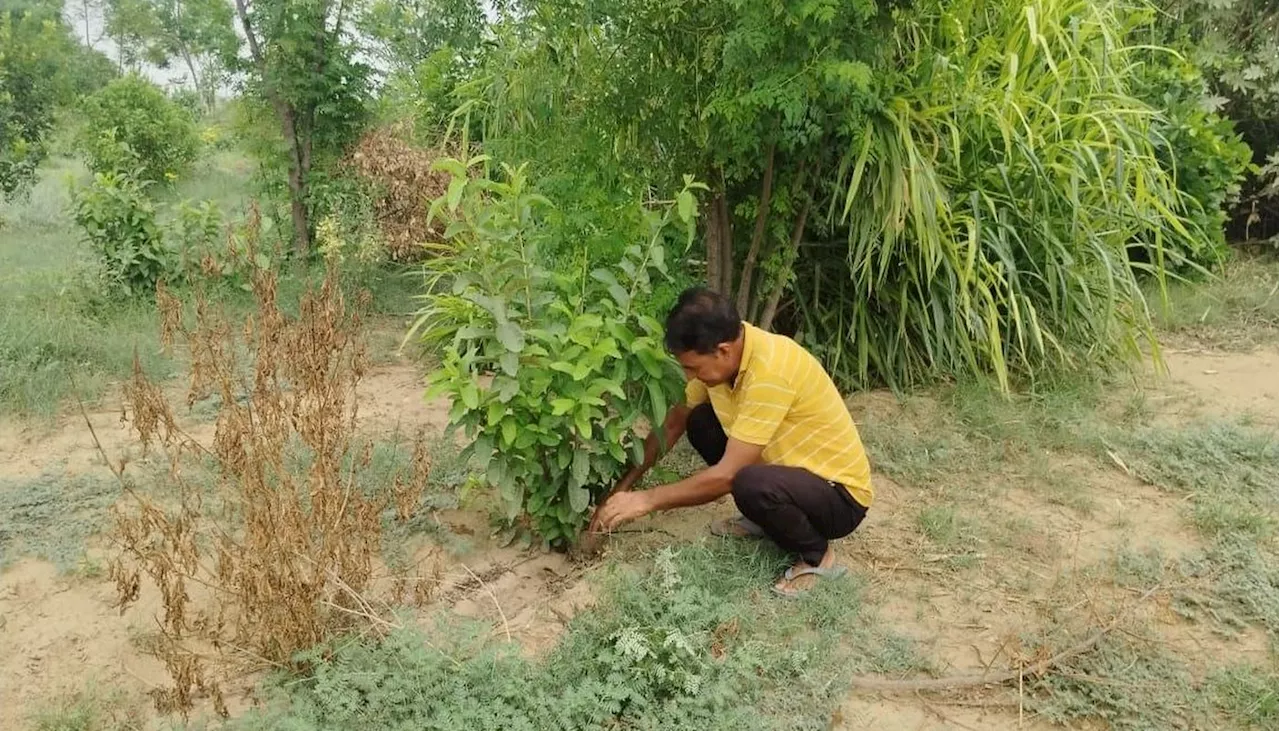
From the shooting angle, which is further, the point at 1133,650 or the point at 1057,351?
the point at 1057,351

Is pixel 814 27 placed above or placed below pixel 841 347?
above

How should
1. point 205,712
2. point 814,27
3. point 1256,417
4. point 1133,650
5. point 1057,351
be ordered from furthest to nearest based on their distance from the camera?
point 1057,351
point 1256,417
point 814,27
point 1133,650
point 205,712

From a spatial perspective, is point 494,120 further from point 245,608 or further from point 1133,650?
point 1133,650

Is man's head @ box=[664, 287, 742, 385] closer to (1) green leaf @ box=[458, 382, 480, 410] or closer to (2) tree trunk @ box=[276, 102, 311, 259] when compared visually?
(1) green leaf @ box=[458, 382, 480, 410]

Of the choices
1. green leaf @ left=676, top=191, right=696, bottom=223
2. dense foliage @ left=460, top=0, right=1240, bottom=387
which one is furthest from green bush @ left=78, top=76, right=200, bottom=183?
green leaf @ left=676, top=191, right=696, bottom=223

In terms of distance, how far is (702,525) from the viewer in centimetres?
307

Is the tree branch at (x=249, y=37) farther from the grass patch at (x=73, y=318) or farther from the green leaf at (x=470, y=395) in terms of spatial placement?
the green leaf at (x=470, y=395)

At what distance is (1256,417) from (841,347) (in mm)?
1709

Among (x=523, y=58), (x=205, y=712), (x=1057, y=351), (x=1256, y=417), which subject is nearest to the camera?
(x=205, y=712)

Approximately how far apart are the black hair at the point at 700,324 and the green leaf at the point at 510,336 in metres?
0.38

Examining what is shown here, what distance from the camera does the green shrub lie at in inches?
96.3

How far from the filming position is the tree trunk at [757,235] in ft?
11.2

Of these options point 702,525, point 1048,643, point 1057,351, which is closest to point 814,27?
point 702,525

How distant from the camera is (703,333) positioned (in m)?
2.37
